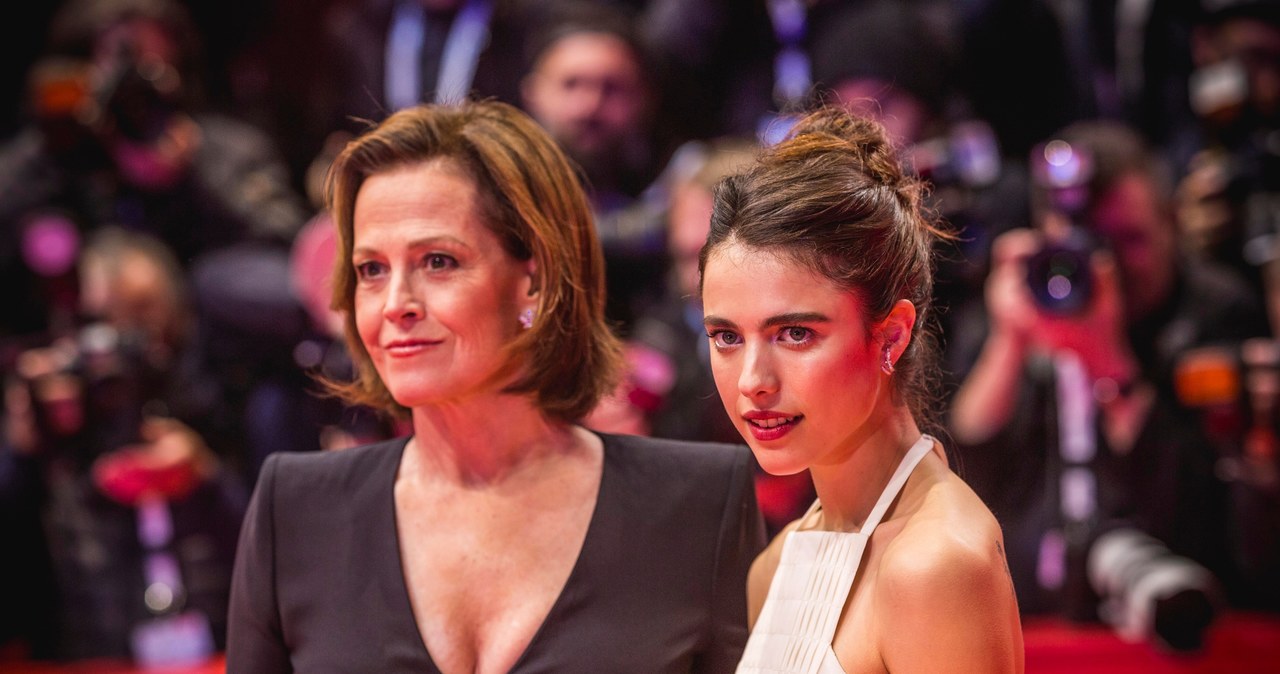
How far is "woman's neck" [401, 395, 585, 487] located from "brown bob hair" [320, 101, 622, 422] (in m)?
0.04

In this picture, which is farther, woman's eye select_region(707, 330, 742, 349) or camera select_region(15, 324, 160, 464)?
camera select_region(15, 324, 160, 464)

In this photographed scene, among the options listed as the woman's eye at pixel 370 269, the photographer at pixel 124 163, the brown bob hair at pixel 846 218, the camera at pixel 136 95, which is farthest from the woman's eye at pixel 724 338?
the camera at pixel 136 95

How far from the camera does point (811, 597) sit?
1738mm

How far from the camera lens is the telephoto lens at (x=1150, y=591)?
314 centimetres

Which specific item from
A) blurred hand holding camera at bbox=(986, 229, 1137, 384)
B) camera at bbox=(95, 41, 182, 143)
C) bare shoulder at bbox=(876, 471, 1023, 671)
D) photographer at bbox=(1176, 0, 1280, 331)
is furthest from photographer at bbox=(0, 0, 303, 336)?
bare shoulder at bbox=(876, 471, 1023, 671)

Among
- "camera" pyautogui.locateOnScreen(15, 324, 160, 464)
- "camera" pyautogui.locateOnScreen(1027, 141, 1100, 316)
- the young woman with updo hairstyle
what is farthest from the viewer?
"camera" pyautogui.locateOnScreen(15, 324, 160, 464)

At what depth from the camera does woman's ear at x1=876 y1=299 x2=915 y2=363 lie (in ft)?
5.50

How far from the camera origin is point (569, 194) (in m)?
2.12

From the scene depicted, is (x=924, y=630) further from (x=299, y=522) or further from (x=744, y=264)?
(x=299, y=522)

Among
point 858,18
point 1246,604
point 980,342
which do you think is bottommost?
point 1246,604

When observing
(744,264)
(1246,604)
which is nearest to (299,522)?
(744,264)

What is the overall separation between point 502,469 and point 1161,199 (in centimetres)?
237

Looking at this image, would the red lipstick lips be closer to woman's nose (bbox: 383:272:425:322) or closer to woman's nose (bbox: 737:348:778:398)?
woman's nose (bbox: 737:348:778:398)

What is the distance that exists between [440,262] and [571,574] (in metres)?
0.49
